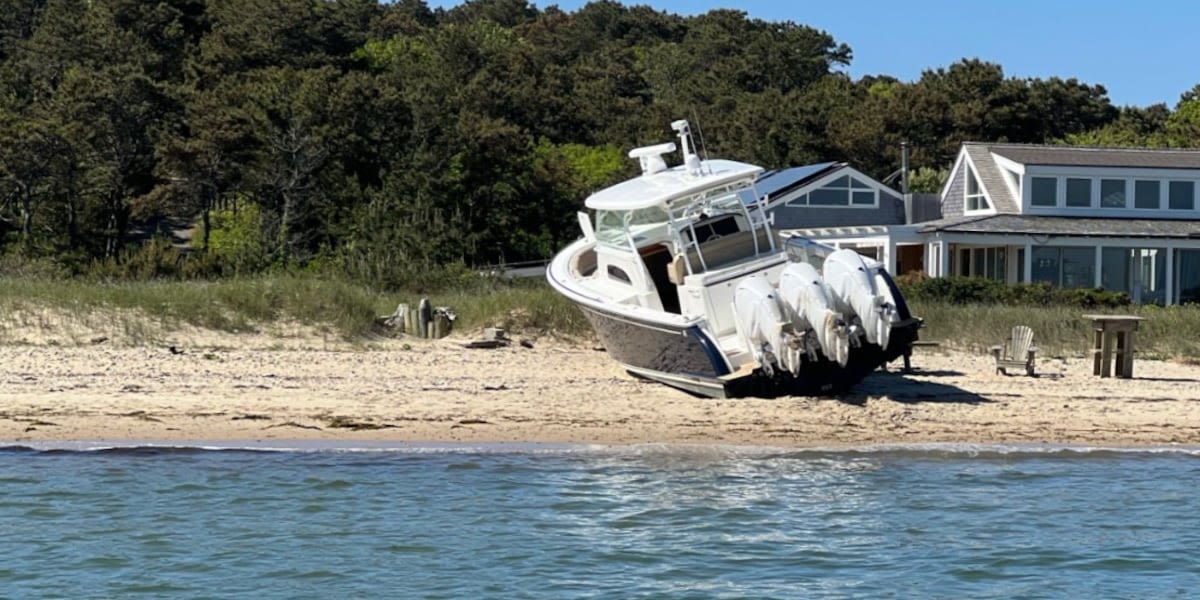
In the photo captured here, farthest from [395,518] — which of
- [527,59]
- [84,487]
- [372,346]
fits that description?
[527,59]

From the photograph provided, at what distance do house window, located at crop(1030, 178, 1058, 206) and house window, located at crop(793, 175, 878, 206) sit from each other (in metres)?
4.61

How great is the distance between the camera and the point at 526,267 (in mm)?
42375

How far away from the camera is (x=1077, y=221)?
39.3m

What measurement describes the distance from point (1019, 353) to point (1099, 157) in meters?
20.4

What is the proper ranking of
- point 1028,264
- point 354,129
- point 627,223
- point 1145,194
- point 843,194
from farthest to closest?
point 354,129 → point 843,194 → point 1145,194 → point 1028,264 → point 627,223

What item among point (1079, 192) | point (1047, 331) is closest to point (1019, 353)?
point (1047, 331)

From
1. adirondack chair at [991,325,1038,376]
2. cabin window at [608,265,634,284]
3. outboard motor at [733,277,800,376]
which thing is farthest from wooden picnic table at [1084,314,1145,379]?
cabin window at [608,265,634,284]

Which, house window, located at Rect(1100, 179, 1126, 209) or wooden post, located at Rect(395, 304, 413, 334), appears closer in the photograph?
wooden post, located at Rect(395, 304, 413, 334)

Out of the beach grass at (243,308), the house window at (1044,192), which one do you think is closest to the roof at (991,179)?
the house window at (1044,192)

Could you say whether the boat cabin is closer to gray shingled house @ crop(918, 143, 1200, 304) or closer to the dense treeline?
the dense treeline

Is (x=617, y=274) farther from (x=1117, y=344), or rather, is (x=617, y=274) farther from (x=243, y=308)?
(x=1117, y=344)

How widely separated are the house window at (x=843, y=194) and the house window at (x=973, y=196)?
2476 millimetres

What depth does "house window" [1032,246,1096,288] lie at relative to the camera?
38281mm

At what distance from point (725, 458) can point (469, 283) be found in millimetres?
13752
